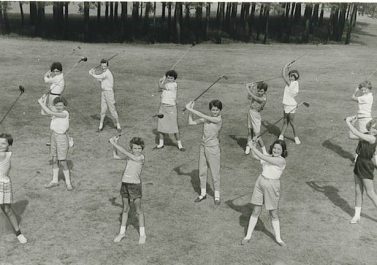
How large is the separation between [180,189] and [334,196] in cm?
319

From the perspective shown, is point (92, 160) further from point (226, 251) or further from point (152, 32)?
point (152, 32)

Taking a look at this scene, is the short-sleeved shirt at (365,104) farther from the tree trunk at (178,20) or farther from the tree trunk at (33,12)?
the tree trunk at (33,12)

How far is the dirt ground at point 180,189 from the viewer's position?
7.79 meters

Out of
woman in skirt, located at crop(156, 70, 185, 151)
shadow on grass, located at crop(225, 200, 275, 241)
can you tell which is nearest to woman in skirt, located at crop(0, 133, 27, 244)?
shadow on grass, located at crop(225, 200, 275, 241)

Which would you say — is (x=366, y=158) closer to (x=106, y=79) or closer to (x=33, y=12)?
(x=106, y=79)

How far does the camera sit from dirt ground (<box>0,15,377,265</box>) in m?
7.79

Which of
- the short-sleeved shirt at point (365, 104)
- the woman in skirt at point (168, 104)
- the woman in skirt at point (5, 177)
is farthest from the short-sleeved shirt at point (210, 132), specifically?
the short-sleeved shirt at point (365, 104)

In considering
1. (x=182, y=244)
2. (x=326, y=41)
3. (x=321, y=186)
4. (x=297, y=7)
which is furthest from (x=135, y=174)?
(x=297, y=7)

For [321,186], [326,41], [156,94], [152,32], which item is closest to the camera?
[321,186]

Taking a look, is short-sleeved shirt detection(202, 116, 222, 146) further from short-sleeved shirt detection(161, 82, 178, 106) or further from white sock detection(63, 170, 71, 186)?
white sock detection(63, 170, 71, 186)

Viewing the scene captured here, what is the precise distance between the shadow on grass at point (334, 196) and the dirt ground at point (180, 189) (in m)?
0.02

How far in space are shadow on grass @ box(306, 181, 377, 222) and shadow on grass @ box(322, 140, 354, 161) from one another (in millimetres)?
2007

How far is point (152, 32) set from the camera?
1421 inches

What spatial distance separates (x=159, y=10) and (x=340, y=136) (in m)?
50.0
